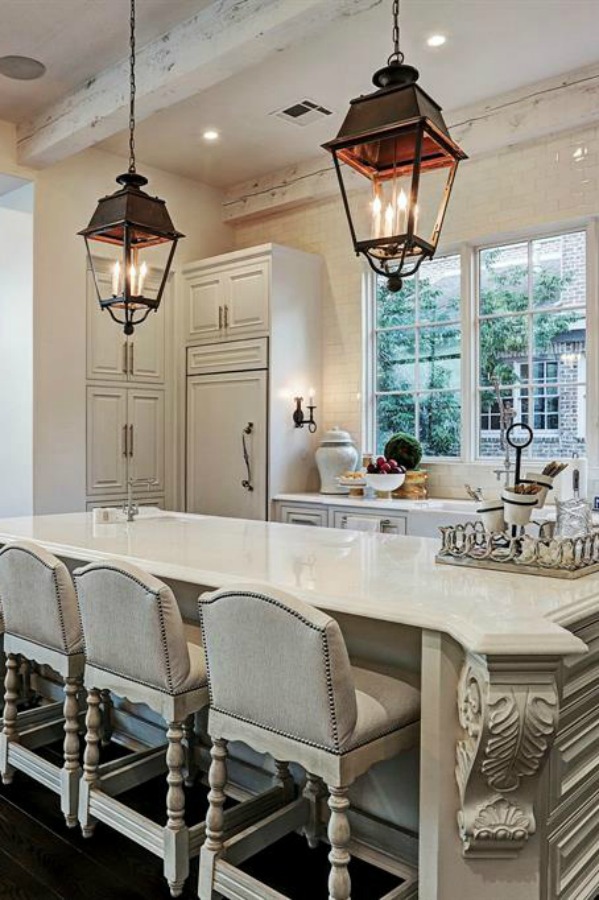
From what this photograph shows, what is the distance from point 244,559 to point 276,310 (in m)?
3.17

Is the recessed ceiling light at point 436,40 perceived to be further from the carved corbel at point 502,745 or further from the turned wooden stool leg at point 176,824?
the turned wooden stool leg at point 176,824

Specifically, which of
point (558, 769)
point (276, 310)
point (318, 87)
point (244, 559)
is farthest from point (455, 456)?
point (558, 769)

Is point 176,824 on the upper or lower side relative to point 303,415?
lower

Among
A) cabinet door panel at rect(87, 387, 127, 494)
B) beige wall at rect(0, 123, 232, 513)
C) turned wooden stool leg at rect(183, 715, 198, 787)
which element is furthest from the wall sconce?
turned wooden stool leg at rect(183, 715, 198, 787)

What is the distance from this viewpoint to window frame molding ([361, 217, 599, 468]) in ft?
13.8

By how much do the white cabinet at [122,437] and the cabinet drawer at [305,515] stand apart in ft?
3.59

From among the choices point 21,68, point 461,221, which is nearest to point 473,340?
point 461,221

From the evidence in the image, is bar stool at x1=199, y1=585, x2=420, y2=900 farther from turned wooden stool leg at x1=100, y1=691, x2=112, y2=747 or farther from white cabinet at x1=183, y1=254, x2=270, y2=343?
white cabinet at x1=183, y1=254, x2=270, y2=343

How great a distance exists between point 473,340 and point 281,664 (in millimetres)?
3615

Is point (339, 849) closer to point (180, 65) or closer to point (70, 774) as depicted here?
point (70, 774)

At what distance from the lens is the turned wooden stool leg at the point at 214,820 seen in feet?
6.02

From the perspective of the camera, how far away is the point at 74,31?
145 inches

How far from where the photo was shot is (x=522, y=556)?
197cm

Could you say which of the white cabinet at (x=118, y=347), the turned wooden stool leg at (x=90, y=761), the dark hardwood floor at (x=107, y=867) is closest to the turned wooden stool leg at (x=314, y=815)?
the dark hardwood floor at (x=107, y=867)
